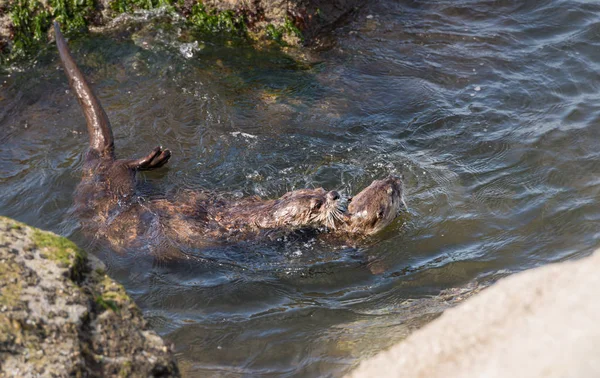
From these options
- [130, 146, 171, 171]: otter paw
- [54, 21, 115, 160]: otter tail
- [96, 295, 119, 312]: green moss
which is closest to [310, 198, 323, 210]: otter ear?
[130, 146, 171, 171]: otter paw

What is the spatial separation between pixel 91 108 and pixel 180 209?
3.73 ft

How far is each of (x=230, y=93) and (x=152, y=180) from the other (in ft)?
4.69

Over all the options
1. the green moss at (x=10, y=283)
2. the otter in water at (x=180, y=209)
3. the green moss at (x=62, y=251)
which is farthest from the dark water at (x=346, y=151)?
the green moss at (x=10, y=283)

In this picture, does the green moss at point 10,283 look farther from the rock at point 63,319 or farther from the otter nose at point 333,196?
the otter nose at point 333,196

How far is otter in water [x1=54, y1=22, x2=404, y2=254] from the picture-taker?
477 centimetres

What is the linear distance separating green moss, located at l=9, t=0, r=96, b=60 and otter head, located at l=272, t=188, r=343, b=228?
12.4 ft

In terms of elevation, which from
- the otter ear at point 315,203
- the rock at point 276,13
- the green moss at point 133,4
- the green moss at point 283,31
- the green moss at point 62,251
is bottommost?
the otter ear at point 315,203

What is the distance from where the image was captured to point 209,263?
15.8 ft

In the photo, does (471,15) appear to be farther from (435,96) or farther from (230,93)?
(230,93)

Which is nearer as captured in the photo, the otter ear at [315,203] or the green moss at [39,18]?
the otter ear at [315,203]

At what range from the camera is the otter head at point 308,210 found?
497 centimetres

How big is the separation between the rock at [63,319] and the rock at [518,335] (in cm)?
96

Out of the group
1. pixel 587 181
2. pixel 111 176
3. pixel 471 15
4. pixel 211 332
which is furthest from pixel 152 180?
pixel 471 15

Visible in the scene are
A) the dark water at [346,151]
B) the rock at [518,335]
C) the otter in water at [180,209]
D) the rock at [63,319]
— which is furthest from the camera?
the otter in water at [180,209]
